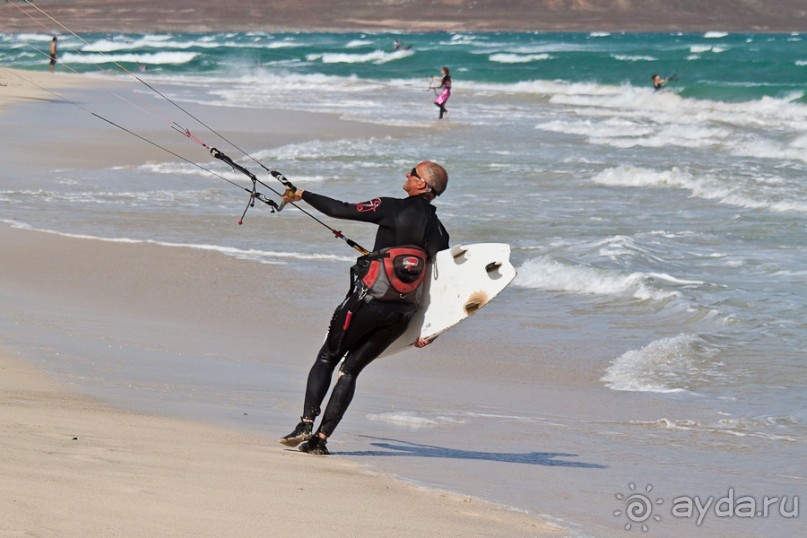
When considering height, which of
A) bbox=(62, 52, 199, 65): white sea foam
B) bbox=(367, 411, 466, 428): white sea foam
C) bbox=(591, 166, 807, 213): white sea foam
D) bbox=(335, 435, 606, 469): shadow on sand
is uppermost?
bbox=(62, 52, 199, 65): white sea foam

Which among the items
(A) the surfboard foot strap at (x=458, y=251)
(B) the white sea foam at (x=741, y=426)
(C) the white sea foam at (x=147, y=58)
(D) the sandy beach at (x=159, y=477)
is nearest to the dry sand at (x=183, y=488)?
(D) the sandy beach at (x=159, y=477)

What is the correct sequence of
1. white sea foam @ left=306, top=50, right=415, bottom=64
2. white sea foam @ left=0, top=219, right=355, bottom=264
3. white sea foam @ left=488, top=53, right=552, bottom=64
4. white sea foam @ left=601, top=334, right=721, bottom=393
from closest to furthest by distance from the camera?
1. white sea foam @ left=601, top=334, right=721, bottom=393
2. white sea foam @ left=0, top=219, right=355, bottom=264
3. white sea foam @ left=488, top=53, right=552, bottom=64
4. white sea foam @ left=306, top=50, right=415, bottom=64

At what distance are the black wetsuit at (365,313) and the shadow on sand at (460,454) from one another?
277 millimetres

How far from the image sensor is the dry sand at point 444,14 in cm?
11362

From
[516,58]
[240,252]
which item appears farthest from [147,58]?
[240,252]

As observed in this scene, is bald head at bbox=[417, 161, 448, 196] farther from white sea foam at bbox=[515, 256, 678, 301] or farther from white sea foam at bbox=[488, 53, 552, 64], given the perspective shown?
white sea foam at bbox=[488, 53, 552, 64]

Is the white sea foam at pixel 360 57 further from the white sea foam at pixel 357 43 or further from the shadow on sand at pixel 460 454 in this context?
the shadow on sand at pixel 460 454

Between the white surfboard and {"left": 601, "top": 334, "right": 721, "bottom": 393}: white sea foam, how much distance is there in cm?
190

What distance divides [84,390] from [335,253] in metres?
5.63

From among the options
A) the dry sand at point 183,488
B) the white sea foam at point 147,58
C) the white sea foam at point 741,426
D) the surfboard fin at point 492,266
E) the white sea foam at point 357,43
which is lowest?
the dry sand at point 183,488

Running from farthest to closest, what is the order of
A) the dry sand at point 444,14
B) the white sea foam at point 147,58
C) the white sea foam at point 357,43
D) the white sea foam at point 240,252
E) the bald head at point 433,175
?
the dry sand at point 444,14 → the white sea foam at point 357,43 → the white sea foam at point 147,58 → the white sea foam at point 240,252 → the bald head at point 433,175

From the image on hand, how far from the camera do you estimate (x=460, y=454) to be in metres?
5.62

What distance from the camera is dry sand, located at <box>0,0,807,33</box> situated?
373 ft

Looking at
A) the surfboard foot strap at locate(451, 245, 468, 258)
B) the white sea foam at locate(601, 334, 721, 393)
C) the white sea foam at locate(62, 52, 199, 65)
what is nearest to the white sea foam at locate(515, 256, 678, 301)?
the white sea foam at locate(601, 334, 721, 393)
